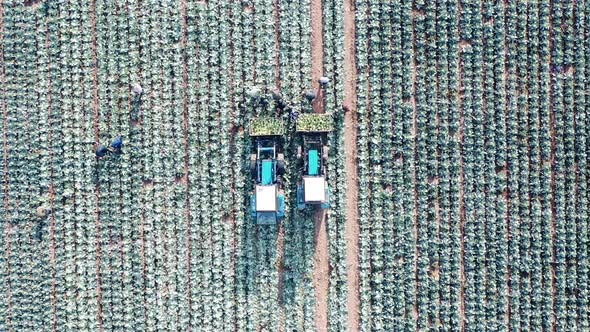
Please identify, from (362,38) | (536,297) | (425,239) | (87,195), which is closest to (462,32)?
(362,38)

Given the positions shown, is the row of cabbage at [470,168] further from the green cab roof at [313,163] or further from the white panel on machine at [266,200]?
the white panel on machine at [266,200]

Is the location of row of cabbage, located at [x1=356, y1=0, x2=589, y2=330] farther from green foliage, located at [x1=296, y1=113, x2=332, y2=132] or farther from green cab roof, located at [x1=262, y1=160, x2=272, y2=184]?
green cab roof, located at [x1=262, y1=160, x2=272, y2=184]

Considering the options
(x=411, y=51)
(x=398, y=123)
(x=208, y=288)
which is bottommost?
(x=208, y=288)

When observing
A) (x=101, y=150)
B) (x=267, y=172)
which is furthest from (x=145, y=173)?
(x=267, y=172)

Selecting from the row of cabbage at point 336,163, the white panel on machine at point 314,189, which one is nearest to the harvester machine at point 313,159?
the white panel on machine at point 314,189

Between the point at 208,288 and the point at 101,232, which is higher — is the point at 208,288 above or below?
Result: below

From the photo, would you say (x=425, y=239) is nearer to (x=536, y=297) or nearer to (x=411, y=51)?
(x=536, y=297)

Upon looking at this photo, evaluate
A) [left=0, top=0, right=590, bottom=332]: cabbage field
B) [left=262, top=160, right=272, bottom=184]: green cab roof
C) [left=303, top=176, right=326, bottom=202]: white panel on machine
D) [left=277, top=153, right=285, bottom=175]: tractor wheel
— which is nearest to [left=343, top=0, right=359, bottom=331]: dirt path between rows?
[left=0, top=0, right=590, bottom=332]: cabbage field
